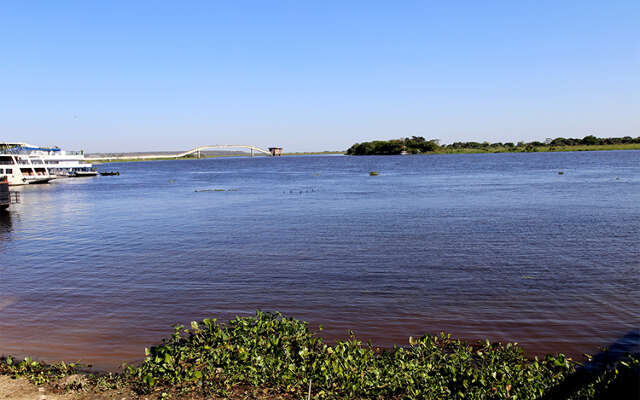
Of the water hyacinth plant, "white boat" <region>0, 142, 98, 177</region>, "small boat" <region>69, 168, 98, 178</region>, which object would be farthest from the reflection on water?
"small boat" <region>69, 168, 98, 178</region>

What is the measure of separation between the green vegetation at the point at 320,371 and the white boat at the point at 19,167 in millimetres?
86288

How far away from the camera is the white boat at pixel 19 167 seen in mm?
79875

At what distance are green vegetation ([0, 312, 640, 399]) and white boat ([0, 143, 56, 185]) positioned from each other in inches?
3397

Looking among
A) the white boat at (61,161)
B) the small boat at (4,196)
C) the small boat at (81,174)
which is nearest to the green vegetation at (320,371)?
the small boat at (4,196)

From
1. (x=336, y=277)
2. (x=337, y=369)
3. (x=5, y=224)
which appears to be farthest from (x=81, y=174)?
(x=337, y=369)

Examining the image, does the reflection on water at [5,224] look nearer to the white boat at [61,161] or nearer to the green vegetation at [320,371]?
the green vegetation at [320,371]

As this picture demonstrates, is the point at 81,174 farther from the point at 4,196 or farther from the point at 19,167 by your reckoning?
the point at 4,196

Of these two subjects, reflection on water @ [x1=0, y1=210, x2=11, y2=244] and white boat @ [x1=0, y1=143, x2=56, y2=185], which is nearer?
reflection on water @ [x1=0, y1=210, x2=11, y2=244]

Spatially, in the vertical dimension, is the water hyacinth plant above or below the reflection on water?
above

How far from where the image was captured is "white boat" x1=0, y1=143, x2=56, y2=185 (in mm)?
79875

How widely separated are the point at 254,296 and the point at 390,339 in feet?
16.5

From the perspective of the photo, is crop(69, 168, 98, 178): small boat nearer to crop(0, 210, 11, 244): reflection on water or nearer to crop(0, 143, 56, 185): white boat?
crop(0, 143, 56, 185): white boat

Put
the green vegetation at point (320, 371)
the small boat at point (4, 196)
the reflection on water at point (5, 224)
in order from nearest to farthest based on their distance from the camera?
the green vegetation at point (320, 371)
the reflection on water at point (5, 224)
the small boat at point (4, 196)

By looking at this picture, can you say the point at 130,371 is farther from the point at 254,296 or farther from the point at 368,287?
the point at 368,287
